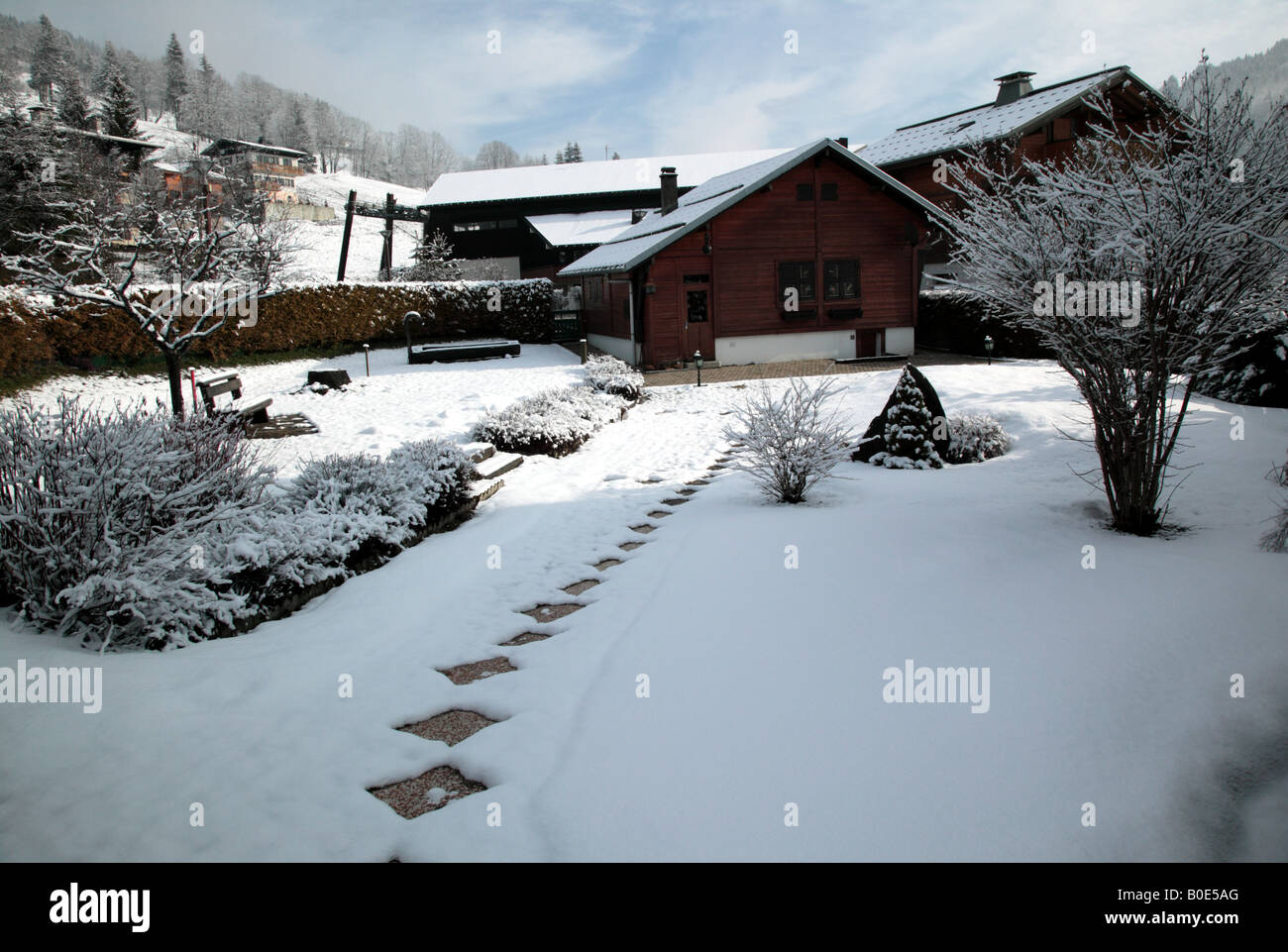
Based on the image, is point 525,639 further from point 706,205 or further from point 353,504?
point 706,205

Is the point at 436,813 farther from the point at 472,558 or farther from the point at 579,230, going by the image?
the point at 579,230

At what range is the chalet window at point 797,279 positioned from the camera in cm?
2155

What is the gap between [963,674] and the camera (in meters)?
4.26

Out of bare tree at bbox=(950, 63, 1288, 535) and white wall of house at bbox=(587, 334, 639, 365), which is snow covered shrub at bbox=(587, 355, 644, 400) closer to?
white wall of house at bbox=(587, 334, 639, 365)

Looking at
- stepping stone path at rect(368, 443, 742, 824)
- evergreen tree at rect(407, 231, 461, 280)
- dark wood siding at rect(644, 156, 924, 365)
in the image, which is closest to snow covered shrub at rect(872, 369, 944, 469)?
stepping stone path at rect(368, 443, 742, 824)

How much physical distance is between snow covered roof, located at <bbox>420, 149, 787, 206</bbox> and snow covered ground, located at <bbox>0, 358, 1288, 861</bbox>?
3672cm

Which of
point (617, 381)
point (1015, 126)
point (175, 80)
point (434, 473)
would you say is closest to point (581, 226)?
point (1015, 126)

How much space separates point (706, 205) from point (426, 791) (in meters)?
20.7

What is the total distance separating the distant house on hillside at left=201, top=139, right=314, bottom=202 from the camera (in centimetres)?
5162

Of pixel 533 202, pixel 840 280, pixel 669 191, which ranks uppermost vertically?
pixel 533 202

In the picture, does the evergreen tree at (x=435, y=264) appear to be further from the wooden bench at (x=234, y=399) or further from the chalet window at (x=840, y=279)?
the wooden bench at (x=234, y=399)

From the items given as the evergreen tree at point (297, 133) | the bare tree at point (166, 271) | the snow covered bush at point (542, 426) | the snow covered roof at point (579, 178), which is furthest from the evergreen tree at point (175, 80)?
the snow covered bush at point (542, 426)

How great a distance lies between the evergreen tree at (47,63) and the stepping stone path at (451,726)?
185ft

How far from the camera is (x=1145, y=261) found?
5430 mm
